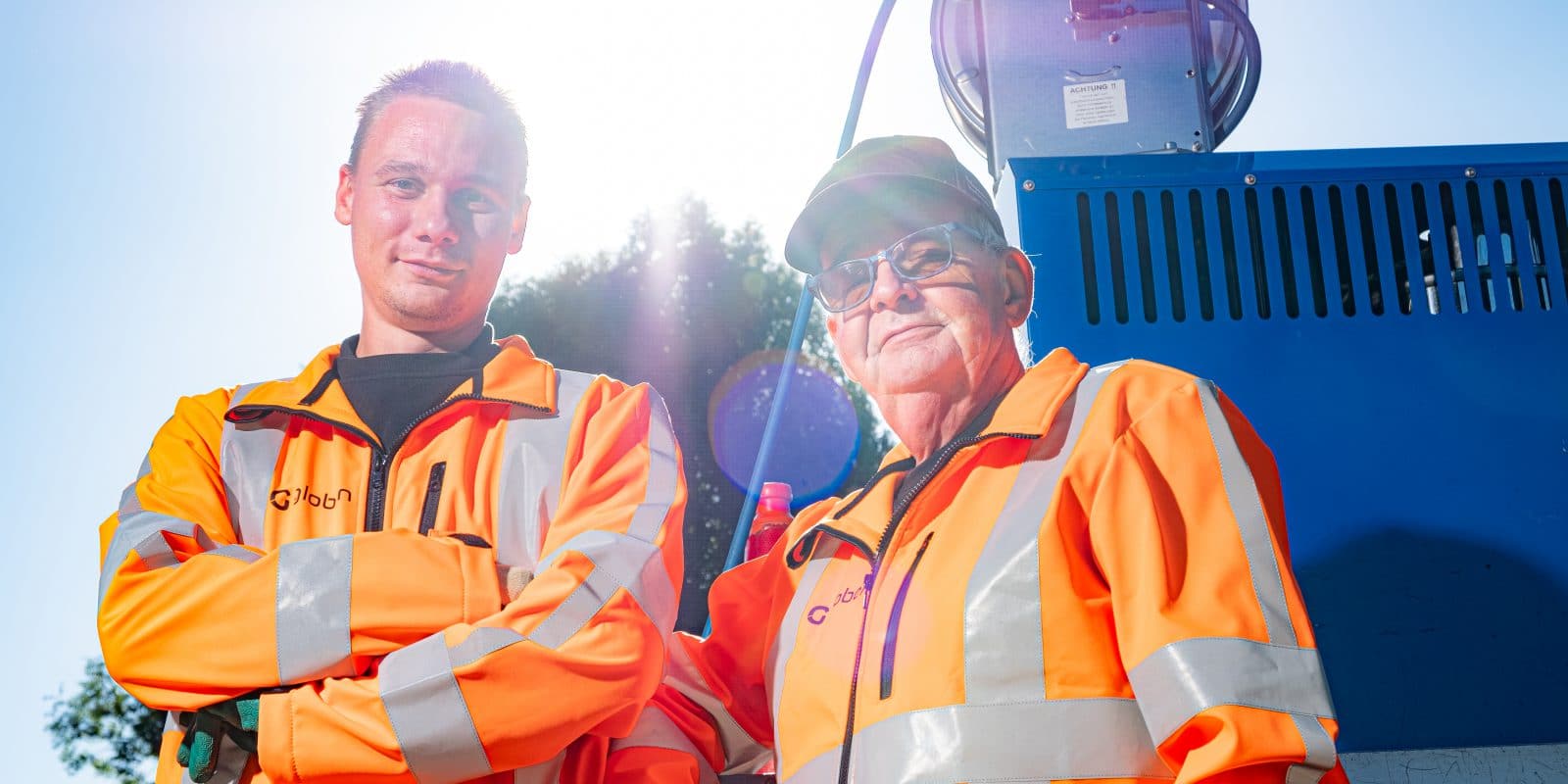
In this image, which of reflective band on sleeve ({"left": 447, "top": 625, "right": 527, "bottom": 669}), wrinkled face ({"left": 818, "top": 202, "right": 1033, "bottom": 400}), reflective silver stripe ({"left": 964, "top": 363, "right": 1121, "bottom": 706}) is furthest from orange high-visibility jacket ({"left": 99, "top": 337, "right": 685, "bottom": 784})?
reflective silver stripe ({"left": 964, "top": 363, "right": 1121, "bottom": 706})

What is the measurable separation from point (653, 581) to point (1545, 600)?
177 centimetres

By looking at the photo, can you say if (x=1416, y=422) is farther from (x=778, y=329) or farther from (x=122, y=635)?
(x=778, y=329)

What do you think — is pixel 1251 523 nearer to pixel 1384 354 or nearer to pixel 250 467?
pixel 1384 354

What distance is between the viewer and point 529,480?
2.28 metres

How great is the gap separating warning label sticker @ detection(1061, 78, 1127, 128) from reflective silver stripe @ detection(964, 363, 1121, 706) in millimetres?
1259

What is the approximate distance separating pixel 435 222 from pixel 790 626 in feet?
3.33

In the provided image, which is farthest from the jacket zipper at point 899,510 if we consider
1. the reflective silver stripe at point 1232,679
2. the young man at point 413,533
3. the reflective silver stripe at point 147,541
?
the reflective silver stripe at point 147,541

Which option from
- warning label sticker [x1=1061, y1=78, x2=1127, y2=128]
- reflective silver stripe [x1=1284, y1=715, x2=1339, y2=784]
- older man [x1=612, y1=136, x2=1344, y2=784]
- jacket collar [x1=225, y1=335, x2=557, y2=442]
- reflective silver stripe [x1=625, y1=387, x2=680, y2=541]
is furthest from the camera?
warning label sticker [x1=1061, y1=78, x2=1127, y2=128]

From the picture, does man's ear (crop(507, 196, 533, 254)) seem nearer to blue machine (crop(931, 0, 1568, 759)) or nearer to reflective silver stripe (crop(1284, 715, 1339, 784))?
blue machine (crop(931, 0, 1568, 759))

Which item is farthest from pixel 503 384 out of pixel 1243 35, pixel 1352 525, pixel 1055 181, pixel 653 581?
pixel 1243 35

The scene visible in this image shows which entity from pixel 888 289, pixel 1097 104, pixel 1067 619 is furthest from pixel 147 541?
pixel 1097 104

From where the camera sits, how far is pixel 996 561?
6.58 ft

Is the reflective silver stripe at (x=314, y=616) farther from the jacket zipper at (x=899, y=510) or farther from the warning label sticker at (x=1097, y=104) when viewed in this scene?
→ the warning label sticker at (x=1097, y=104)

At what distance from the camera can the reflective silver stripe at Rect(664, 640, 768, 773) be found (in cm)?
251
